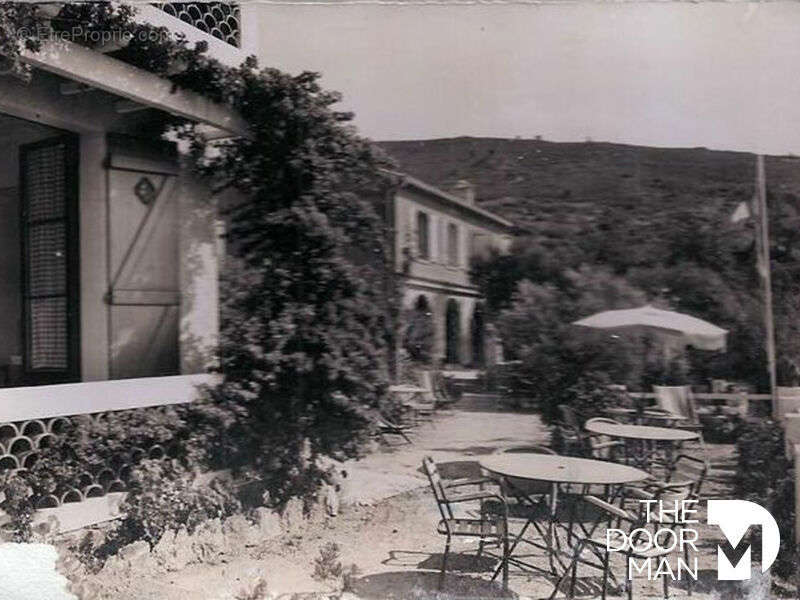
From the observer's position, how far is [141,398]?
396 centimetres

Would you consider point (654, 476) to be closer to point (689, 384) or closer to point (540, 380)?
point (689, 384)

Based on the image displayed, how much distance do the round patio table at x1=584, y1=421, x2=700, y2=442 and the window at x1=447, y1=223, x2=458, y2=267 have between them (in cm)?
101

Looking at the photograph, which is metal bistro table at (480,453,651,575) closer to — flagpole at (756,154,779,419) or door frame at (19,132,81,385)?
flagpole at (756,154,779,419)

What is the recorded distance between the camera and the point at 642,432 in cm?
344

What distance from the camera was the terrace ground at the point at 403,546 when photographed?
141 inches

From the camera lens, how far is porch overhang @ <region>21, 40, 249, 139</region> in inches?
140

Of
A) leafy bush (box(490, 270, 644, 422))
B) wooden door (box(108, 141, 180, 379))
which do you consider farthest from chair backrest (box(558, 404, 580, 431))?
wooden door (box(108, 141, 180, 379))

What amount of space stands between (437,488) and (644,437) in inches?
40.7

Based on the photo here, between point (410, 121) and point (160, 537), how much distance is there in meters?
2.56

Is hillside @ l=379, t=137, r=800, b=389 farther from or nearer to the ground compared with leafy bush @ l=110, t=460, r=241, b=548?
farther from the ground

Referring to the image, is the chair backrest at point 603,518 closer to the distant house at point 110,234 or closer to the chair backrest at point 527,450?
the chair backrest at point 527,450

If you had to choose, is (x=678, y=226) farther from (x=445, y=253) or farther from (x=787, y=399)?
(x=445, y=253)

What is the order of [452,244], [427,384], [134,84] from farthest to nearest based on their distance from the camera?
[134,84], [427,384], [452,244]

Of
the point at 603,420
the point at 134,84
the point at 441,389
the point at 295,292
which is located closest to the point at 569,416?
the point at 603,420
